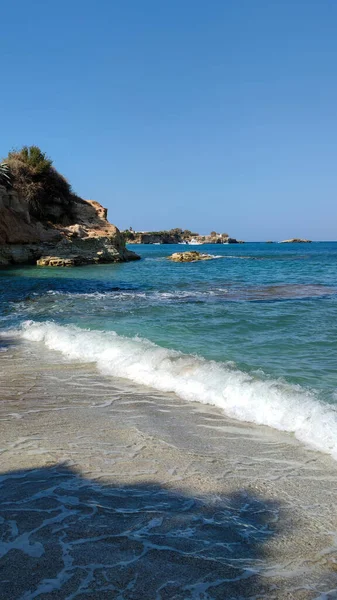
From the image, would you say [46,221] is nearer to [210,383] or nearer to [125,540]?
[210,383]

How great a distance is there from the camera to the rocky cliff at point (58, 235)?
2966 cm

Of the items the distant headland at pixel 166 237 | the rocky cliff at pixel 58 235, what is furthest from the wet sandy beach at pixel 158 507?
the distant headland at pixel 166 237

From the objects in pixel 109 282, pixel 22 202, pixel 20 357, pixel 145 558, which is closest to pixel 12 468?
pixel 145 558

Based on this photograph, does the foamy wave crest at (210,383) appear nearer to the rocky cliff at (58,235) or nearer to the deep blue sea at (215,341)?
the deep blue sea at (215,341)

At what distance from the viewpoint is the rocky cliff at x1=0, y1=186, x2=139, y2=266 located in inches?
1168

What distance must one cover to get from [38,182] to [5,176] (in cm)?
367

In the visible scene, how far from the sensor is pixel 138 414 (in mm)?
5051

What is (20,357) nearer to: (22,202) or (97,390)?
(97,390)

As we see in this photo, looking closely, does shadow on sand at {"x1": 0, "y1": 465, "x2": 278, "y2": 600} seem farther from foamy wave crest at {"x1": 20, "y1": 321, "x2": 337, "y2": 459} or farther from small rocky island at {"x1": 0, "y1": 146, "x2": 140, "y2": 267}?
small rocky island at {"x1": 0, "y1": 146, "x2": 140, "y2": 267}

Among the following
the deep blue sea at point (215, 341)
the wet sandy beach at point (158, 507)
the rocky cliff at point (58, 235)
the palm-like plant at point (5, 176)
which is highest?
the palm-like plant at point (5, 176)

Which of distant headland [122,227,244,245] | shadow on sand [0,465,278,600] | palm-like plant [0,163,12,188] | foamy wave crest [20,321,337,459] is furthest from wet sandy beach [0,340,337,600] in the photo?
distant headland [122,227,244,245]

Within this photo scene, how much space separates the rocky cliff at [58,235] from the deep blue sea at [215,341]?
13191 millimetres

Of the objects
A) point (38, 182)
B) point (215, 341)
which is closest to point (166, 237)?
point (38, 182)

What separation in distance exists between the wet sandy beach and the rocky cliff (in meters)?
26.6
